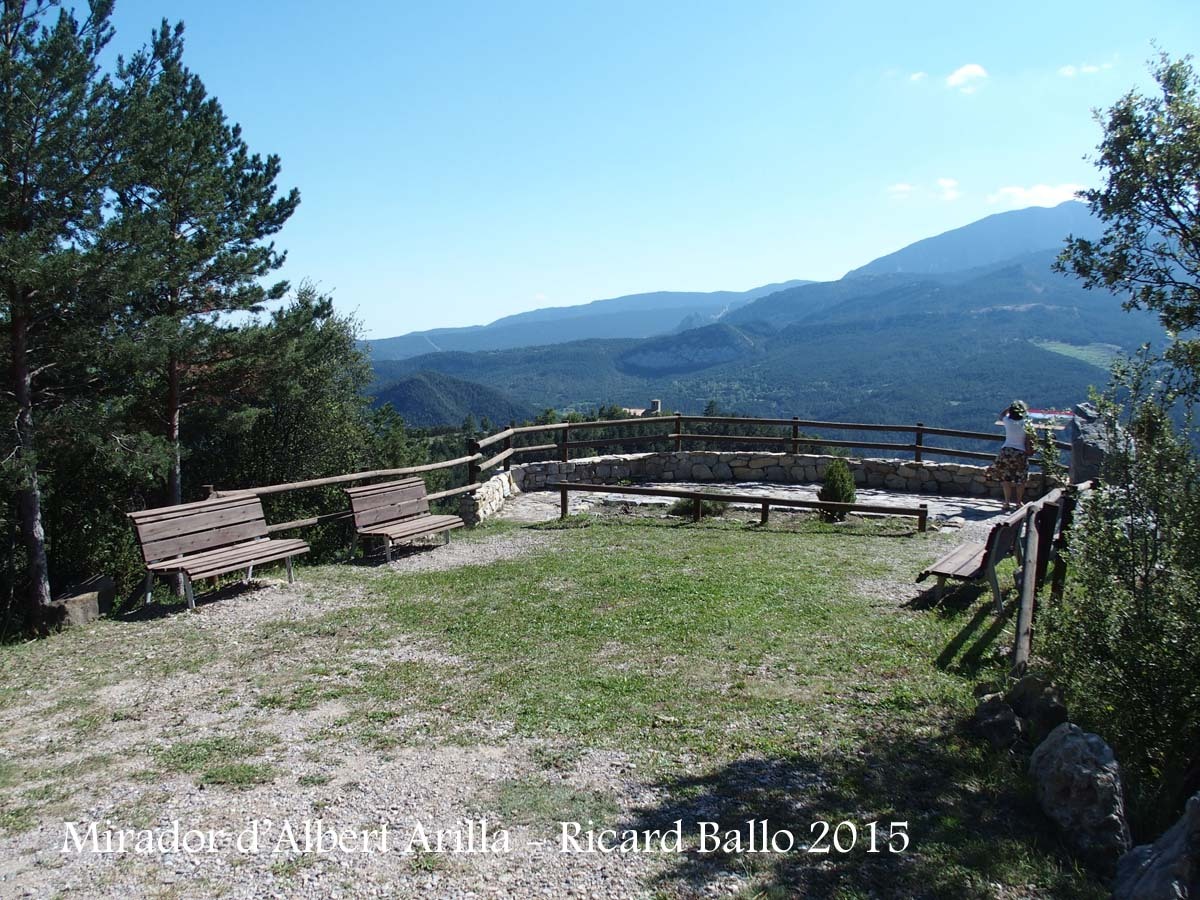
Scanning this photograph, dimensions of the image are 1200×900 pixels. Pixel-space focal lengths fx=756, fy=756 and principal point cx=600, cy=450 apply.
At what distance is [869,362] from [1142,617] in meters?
134

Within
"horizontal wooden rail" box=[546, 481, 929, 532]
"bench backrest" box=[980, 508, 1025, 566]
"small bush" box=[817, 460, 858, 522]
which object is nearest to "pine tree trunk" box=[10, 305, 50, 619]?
"horizontal wooden rail" box=[546, 481, 929, 532]

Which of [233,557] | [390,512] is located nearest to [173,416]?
[390,512]

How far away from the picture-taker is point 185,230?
11609 millimetres

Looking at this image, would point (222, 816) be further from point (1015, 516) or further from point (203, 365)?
point (203, 365)

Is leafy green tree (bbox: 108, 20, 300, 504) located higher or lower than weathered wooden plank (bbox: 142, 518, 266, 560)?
higher

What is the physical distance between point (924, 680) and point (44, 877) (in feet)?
15.4

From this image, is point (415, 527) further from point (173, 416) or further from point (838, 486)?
point (838, 486)

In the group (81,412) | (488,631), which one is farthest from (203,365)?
(488,631)

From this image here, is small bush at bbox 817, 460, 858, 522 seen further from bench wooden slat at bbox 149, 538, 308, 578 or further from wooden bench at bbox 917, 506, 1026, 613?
bench wooden slat at bbox 149, 538, 308, 578

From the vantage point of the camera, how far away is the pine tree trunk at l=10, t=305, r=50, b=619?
7.54 meters

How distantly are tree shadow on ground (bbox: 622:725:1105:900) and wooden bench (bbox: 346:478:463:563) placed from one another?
613cm

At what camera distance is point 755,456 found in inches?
611

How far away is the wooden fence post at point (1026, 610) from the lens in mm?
4598

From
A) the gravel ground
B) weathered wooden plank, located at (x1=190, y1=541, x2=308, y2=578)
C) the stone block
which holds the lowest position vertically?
the gravel ground
